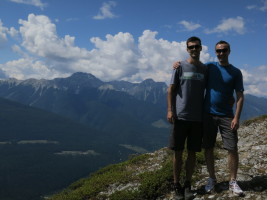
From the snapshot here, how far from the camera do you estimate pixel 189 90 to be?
858 centimetres

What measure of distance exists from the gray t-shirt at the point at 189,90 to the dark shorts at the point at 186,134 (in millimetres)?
233

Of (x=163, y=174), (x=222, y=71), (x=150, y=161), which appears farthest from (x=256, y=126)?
(x=222, y=71)

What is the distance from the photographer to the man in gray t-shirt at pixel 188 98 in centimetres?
859

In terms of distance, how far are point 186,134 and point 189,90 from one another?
4.58ft

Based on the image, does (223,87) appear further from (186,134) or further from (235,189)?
(235,189)

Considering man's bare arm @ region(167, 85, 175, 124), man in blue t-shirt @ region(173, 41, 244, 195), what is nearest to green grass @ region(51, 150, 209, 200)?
man in blue t-shirt @ region(173, 41, 244, 195)

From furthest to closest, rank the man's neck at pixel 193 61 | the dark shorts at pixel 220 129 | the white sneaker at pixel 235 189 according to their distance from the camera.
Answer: the man's neck at pixel 193 61
the dark shorts at pixel 220 129
the white sneaker at pixel 235 189

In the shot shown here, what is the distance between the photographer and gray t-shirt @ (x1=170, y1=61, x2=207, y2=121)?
858 centimetres

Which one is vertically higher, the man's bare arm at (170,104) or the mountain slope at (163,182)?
the man's bare arm at (170,104)

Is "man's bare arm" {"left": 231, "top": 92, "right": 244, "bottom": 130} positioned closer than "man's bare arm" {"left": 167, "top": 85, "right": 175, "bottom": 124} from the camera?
Yes

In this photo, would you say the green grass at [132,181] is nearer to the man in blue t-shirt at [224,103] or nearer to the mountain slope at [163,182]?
the mountain slope at [163,182]

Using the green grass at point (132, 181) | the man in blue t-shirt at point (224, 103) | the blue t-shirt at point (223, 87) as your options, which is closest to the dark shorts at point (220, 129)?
the man in blue t-shirt at point (224, 103)

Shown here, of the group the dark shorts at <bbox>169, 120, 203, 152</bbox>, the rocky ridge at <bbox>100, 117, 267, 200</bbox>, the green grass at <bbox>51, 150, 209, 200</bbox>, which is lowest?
the green grass at <bbox>51, 150, 209, 200</bbox>

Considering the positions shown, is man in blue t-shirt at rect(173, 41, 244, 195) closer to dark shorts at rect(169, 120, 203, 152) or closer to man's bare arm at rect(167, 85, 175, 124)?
dark shorts at rect(169, 120, 203, 152)
